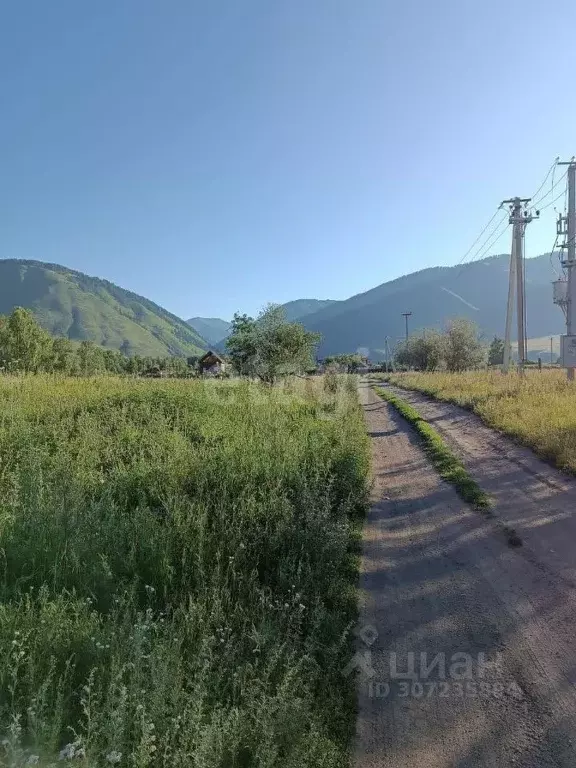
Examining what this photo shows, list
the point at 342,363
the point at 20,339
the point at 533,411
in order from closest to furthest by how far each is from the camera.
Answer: the point at 533,411
the point at 20,339
the point at 342,363

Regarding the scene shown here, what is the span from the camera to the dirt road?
2.76 meters

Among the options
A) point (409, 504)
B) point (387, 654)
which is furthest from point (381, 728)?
point (409, 504)

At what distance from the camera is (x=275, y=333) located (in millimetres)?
23844

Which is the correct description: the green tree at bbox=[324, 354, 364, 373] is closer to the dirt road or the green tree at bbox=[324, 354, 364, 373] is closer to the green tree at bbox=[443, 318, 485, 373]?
the green tree at bbox=[443, 318, 485, 373]

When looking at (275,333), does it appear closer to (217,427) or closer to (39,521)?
(217,427)

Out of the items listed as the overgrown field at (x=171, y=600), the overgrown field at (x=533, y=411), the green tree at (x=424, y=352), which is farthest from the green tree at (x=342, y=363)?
the overgrown field at (x=171, y=600)


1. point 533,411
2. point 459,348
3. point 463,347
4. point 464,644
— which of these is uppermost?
point 463,347

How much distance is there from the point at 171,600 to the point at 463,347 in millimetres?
54824

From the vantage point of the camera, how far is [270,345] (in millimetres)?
23469

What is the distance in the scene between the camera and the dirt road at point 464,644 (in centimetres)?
276

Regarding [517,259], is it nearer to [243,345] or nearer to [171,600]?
[243,345]

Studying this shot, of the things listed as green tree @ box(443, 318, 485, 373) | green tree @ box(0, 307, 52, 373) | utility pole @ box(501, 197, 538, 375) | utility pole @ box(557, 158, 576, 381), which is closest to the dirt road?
utility pole @ box(557, 158, 576, 381)

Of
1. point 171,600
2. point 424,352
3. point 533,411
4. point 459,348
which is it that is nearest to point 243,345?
point 533,411

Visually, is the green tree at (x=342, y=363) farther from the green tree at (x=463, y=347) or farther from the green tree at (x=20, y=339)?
the green tree at (x=20, y=339)
